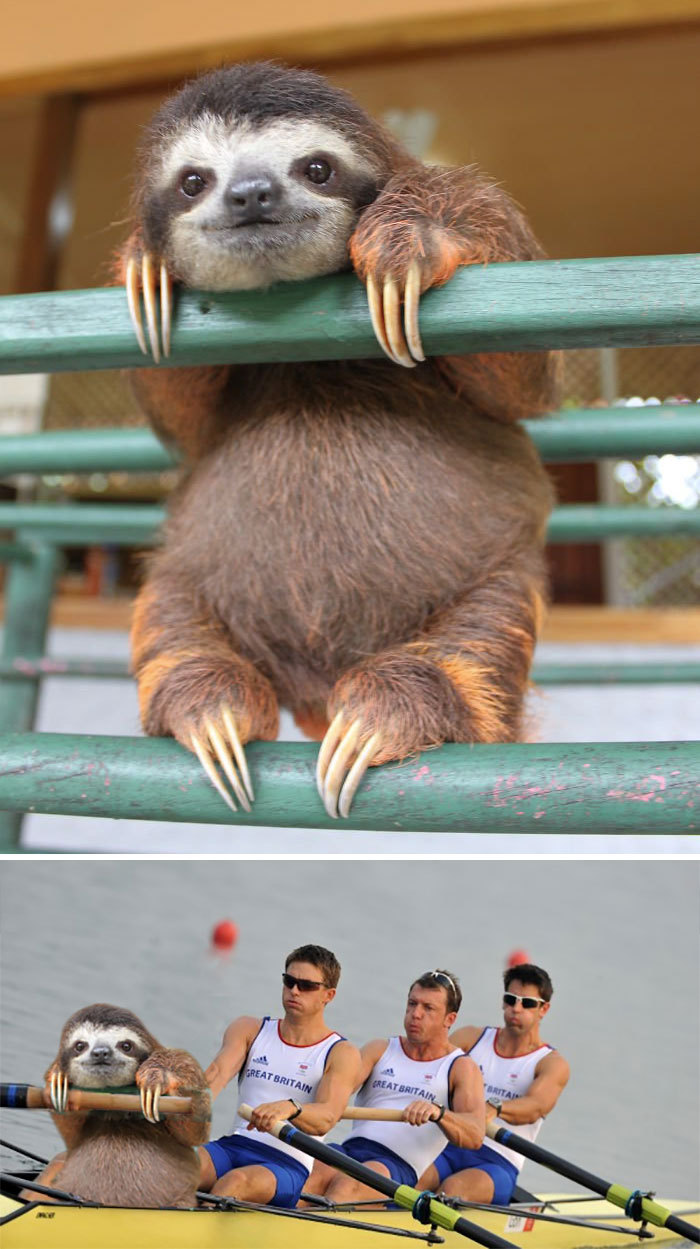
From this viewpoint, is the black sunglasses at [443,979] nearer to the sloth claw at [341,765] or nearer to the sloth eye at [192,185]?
the sloth claw at [341,765]

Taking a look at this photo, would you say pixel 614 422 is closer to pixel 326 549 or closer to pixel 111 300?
pixel 326 549

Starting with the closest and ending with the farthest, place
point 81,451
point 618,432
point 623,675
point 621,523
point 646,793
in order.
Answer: point 646,793 → point 618,432 → point 81,451 → point 621,523 → point 623,675

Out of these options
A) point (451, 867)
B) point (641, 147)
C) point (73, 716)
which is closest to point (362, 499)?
point (451, 867)

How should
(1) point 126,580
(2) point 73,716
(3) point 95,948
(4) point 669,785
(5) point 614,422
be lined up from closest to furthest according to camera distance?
(4) point 669,785, (3) point 95,948, (5) point 614,422, (2) point 73,716, (1) point 126,580

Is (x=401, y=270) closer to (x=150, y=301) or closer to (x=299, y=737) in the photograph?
(x=150, y=301)

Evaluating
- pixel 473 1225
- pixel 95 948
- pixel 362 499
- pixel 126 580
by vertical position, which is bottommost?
pixel 473 1225

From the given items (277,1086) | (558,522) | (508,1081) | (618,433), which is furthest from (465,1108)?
(558,522)

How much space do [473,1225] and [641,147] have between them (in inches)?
80.9

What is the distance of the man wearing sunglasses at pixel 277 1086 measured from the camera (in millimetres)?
784

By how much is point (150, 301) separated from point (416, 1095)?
0.62m

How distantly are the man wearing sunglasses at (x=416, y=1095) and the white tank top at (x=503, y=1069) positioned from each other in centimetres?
2

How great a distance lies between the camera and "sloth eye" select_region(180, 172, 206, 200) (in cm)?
85

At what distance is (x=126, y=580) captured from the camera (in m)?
3.95

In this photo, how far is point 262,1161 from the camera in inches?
31.2
